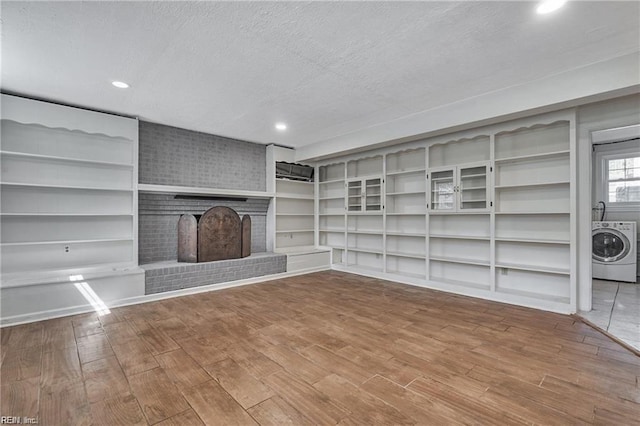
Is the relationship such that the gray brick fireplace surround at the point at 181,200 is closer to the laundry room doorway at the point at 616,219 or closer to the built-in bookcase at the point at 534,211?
the built-in bookcase at the point at 534,211

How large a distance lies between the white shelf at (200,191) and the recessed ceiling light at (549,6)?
14.8ft

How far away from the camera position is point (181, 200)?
4812 mm

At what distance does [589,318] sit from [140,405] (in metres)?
4.18

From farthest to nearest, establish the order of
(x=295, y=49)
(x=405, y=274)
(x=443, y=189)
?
(x=405, y=274) < (x=443, y=189) < (x=295, y=49)

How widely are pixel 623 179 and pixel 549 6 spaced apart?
5543mm

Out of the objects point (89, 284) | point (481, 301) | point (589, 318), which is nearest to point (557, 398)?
point (589, 318)

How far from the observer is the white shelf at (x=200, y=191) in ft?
14.1

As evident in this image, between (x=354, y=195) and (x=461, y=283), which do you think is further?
(x=354, y=195)

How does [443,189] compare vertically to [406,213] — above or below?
above

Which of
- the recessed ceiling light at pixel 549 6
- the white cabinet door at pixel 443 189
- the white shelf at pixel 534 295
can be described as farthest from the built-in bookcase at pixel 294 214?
the recessed ceiling light at pixel 549 6

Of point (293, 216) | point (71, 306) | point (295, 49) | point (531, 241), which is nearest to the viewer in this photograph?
point (295, 49)

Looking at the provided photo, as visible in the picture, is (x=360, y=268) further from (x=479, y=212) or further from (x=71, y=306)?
(x=71, y=306)

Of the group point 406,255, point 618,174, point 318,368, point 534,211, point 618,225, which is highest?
point 618,174

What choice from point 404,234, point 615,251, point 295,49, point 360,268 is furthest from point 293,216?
point 615,251
